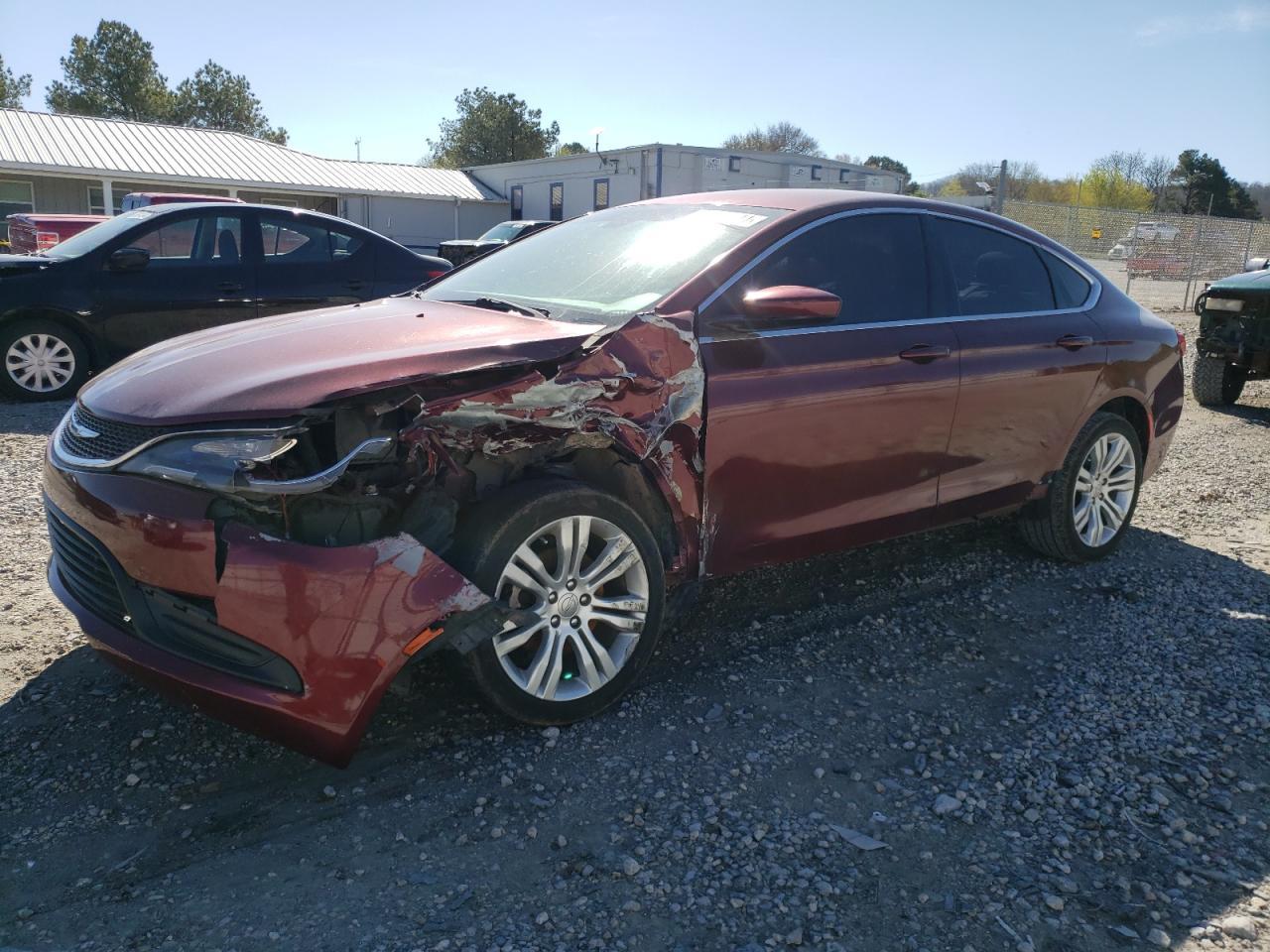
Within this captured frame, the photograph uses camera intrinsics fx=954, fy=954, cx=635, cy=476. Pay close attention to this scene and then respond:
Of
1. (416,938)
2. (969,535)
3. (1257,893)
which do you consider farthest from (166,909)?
(969,535)

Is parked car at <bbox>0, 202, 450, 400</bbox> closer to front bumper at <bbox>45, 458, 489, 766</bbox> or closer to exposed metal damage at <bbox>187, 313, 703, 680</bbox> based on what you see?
exposed metal damage at <bbox>187, 313, 703, 680</bbox>

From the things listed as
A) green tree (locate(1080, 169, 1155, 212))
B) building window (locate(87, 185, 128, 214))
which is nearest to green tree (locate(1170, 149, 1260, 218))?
green tree (locate(1080, 169, 1155, 212))

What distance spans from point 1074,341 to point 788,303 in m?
2.05

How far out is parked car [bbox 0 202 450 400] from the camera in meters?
7.81

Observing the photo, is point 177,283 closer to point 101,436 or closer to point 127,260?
point 127,260

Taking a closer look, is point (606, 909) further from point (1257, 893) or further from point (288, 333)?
point (288, 333)

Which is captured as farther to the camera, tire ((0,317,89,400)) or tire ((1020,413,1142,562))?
tire ((0,317,89,400))

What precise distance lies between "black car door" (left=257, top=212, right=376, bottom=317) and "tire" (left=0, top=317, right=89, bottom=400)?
1.54m

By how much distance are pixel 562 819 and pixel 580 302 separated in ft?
6.16

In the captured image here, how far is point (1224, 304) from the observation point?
32.7 feet

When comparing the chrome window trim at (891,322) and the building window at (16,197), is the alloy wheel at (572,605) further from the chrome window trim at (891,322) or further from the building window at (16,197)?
the building window at (16,197)

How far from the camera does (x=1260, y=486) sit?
273 inches

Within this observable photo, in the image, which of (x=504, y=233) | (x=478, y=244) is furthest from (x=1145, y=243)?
(x=478, y=244)

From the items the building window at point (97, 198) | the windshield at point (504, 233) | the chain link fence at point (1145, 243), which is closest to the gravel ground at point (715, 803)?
the windshield at point (504, 233)
